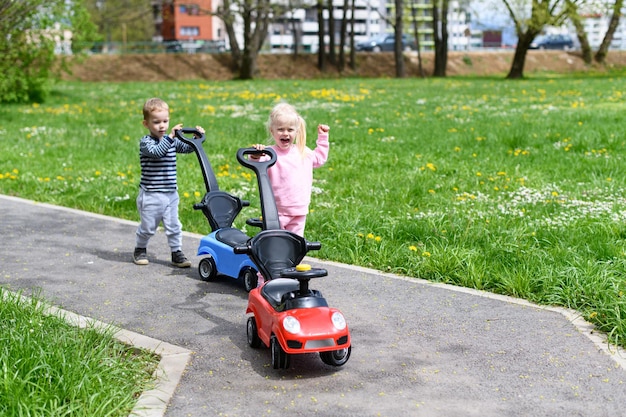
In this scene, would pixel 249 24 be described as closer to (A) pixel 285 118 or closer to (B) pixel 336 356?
(A) pixel 285 118

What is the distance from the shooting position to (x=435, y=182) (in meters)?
9.56

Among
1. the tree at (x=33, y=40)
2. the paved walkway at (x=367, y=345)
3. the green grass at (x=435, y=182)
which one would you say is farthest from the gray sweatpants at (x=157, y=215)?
the tree at (x=33, y=40)

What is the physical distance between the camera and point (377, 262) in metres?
6.61

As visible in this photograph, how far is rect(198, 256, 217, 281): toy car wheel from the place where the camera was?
625 cm

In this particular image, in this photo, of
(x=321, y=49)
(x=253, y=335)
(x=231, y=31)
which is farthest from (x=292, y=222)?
(x=321, y=49)

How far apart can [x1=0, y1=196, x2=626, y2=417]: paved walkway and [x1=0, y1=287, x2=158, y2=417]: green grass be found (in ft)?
0.85

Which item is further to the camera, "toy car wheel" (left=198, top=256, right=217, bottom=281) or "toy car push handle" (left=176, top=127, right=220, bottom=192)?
"toy car push handle" (left=176, top=127, right=220, bottom=192)

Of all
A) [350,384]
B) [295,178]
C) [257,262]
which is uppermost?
[295,178]

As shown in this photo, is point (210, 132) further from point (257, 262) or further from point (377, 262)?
point (257, 262)

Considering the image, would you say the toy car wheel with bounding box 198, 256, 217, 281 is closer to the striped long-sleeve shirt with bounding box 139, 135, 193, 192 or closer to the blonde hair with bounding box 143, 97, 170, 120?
the striped long-sleeve shirt with bounding box 139, 135, 193, 192

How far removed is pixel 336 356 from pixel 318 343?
20 cm

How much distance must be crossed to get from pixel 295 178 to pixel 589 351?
7.24 feet

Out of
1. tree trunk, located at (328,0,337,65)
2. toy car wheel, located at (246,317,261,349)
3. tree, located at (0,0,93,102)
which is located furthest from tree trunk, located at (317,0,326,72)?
toy car wheel, located at (246,317,261,349)

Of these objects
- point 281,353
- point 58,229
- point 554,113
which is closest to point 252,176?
point 58,229
